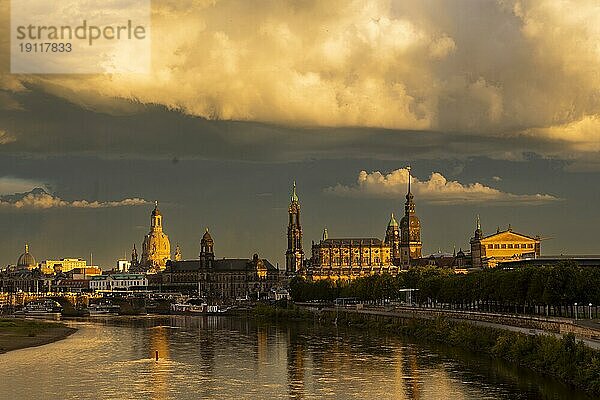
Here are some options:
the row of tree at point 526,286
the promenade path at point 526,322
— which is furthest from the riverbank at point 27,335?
the row of tree at point 526,286

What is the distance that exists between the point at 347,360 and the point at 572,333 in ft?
92.3

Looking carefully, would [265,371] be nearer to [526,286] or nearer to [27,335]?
[526,286]

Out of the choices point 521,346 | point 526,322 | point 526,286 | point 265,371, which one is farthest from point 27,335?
point 521,346

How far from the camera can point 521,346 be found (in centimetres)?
8775

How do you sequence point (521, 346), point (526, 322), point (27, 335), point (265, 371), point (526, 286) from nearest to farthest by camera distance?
point (521, 346), point (265, 371), point (526, 322), point (526, 286), point (27, 335)

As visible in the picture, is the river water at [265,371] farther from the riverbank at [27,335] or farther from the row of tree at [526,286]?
the row of tree at [526,286]

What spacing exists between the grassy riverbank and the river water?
1.17 meters

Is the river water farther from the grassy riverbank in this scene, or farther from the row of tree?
the row of tree

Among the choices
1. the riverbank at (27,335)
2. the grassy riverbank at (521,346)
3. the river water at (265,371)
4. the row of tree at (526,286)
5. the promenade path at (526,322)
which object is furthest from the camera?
the riverbank at (27,335)

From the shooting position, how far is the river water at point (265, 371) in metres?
76.4

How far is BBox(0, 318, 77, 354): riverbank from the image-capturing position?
124 m

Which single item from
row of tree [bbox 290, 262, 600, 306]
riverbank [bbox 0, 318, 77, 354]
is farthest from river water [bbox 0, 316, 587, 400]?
row of tree [bbox 290, 262, 600, 306]

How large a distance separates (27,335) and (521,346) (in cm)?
7642

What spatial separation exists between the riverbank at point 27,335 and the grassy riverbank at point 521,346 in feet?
149
